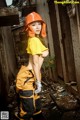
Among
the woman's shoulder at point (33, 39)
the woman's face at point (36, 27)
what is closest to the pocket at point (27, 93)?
the woman's shoulder at point (33, 39)

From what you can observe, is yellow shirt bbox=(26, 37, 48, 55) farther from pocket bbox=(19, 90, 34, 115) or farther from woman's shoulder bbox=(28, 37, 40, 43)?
pocket bbox=(19, 90, 34, 115)

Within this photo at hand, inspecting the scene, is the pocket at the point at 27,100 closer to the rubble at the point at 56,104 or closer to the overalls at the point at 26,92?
the overalls at the point at 26,92

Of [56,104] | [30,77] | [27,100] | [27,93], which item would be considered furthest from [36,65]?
[56,104]

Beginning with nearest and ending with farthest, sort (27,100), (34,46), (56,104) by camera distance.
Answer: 1. (34,46)
2. (27,100)
3. (56,104)

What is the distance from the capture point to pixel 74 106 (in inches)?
269

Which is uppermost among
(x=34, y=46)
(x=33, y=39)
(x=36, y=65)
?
(x=33, y=39)

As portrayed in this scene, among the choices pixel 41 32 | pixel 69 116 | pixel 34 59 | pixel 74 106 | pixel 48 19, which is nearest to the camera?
pixel 34 59

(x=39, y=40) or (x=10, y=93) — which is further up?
(x=39, y=40)

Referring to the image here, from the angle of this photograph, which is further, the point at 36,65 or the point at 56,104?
the point at 56,104

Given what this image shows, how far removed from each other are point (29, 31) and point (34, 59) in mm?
597

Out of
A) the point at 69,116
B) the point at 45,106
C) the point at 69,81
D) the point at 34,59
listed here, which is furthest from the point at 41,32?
the point at 69,81

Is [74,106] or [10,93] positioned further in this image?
[10,93]

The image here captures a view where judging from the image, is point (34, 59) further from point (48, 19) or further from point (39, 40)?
point (48, 19)

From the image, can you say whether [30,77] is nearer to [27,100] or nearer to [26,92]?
[26,92]
